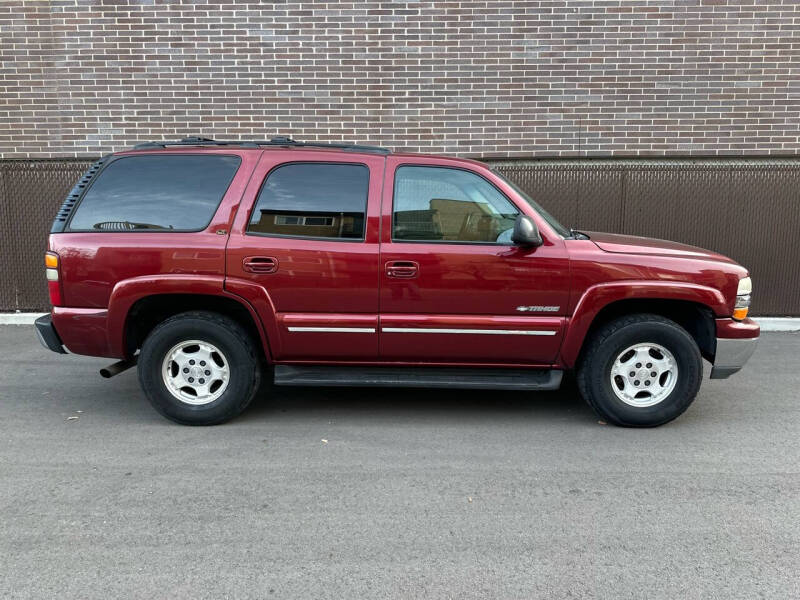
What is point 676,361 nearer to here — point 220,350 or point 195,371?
point 220,350

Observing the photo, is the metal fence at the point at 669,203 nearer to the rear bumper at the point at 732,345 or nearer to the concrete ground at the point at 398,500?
the concrete ground at the point at 398,500

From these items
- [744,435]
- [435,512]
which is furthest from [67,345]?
[744,435]

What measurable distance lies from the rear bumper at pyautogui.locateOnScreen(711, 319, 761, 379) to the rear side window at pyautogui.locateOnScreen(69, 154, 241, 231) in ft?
12.3

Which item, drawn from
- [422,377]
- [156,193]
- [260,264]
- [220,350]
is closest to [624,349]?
[422,377]

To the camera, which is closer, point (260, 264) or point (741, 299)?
point (260, 264)

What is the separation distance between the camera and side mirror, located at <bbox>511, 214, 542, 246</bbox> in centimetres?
431

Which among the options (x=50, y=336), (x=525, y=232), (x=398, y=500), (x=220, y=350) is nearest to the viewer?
(x=398, y=500)

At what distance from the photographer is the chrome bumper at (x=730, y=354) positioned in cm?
457

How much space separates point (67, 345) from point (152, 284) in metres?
0.86

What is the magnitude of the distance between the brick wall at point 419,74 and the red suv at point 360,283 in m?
4.51

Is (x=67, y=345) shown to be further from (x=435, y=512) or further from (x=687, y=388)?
(x=687, y=388)

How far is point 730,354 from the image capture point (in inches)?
181

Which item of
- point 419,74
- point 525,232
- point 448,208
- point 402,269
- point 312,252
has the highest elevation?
point 419,74

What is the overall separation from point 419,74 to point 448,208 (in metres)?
4.92
